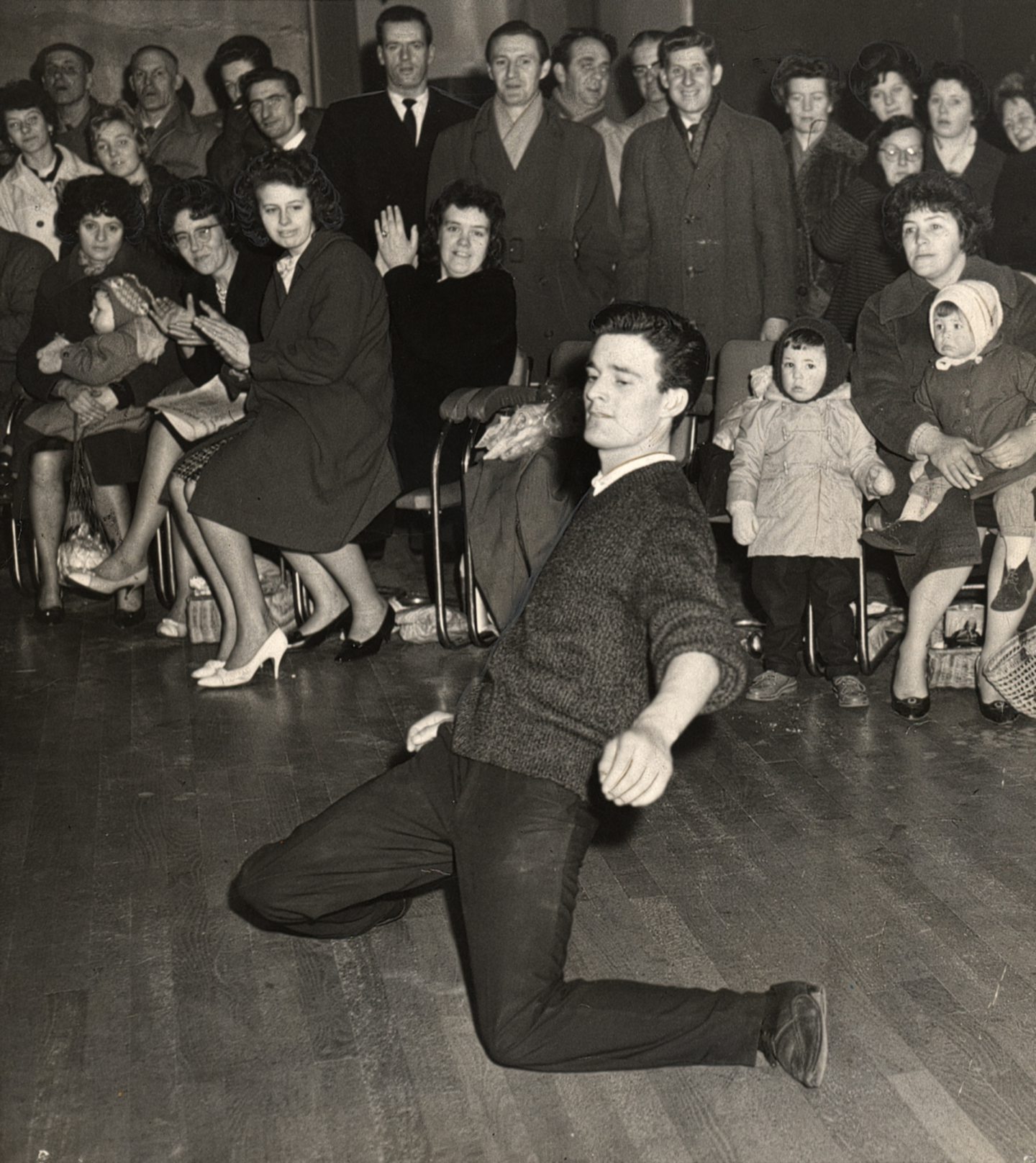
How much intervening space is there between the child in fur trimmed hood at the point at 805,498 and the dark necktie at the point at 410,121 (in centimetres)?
200

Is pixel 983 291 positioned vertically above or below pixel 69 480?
above

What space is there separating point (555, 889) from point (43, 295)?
422 centimetres

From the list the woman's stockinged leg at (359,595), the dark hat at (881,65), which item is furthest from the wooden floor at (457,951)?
the dark hat at (881,65)

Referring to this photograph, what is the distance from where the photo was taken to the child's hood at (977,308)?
4551 millimetres

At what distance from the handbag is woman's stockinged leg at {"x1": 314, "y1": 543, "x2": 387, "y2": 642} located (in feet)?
3.16

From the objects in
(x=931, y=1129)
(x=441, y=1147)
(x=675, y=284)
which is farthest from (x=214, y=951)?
(x=675, y=284)

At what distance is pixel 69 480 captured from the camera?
233 inches

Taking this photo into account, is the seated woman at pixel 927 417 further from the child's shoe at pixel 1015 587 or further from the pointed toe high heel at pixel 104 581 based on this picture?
the pointed toe high heel at pixel 104 581

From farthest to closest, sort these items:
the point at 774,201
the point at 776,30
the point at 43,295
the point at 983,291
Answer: the point at 776,30 < the point at 43,295 < the point at 774,201 < the point at 983,291

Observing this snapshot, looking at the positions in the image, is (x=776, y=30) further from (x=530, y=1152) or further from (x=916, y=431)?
(x=530, y=1152)

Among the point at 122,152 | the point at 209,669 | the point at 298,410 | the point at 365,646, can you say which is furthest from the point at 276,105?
the point at 209,669

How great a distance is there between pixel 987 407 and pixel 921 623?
672 mm

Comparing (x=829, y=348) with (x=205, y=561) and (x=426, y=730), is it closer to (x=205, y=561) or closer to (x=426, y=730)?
(x=205, y=561)

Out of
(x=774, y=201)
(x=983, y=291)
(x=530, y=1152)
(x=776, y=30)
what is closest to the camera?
(x=530, y=1152)
